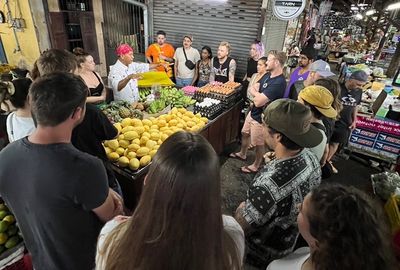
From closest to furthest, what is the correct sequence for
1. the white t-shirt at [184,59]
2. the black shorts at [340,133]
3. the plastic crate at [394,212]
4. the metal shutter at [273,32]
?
the plastic crate at [394,212]
the black shorts at [340,133]
the white t-shirt at [184,59]
the metal shutter at [273,32]

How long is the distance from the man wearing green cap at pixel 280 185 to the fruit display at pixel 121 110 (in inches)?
84.8

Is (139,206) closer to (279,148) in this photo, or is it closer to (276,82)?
(279,148)

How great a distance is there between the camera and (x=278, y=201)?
67.6 inches

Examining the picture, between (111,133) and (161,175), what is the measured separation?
1555 millimetres

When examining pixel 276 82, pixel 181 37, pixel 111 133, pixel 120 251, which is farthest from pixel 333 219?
pixel 181 37

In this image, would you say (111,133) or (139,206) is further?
(111,133)

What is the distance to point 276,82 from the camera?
3.87 metres

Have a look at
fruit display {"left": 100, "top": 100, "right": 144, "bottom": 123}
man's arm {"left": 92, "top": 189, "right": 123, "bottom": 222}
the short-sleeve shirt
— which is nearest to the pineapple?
fruit display {"left": 100, "top": 100, "right": 144, "bottom": 123}

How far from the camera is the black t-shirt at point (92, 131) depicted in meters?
2.18

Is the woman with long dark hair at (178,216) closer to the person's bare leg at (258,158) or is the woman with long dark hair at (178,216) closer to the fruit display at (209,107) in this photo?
the fruit display at (209,107)

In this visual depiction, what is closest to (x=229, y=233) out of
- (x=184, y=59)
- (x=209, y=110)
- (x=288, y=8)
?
(x=209, y=110)

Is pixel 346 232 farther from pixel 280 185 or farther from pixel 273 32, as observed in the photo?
pixel 273 32

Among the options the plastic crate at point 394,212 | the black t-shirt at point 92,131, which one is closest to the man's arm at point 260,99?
the plastic crate at point 394,212

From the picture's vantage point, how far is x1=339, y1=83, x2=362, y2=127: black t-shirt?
4.23 meters
